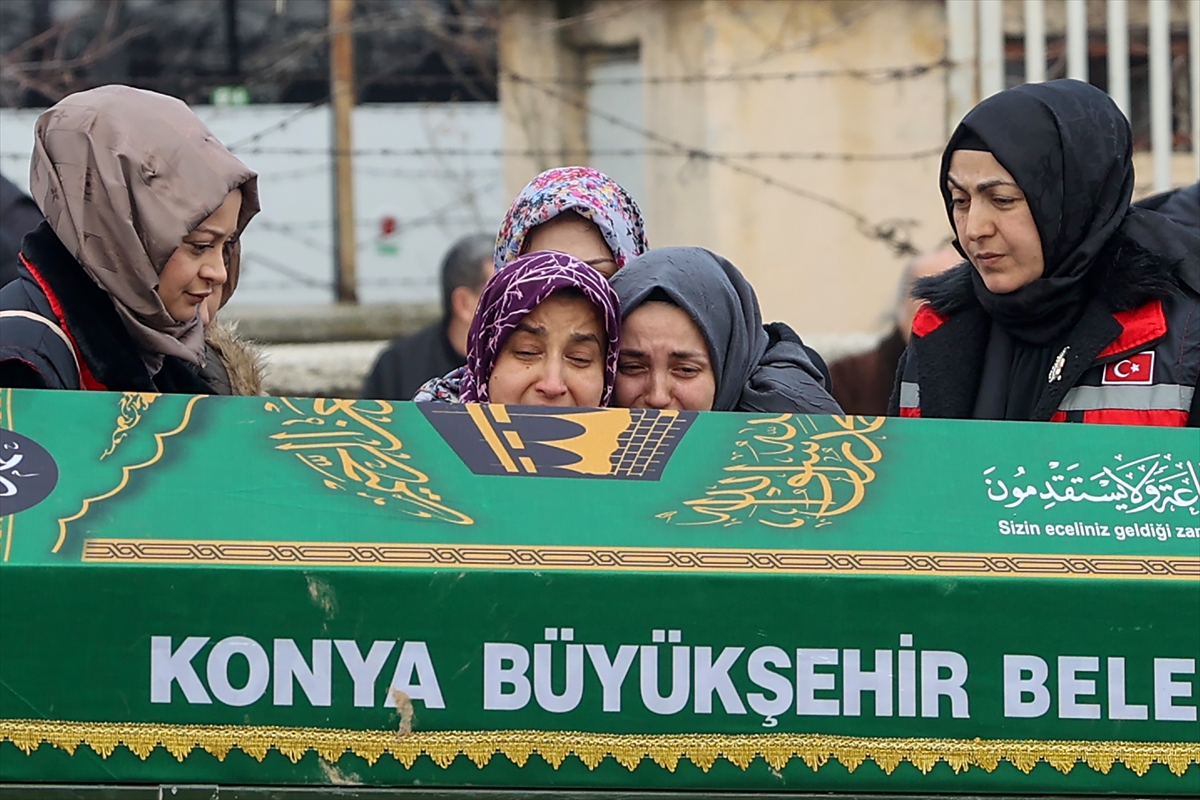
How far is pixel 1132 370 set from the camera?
2.74m

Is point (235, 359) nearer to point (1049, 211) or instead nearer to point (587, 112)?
point (1049, 211)

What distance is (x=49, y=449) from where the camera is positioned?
6.89 feet

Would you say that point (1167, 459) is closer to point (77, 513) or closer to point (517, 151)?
point (77, 513)

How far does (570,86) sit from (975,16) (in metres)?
1.62

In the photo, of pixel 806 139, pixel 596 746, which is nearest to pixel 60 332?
pixel 596 746

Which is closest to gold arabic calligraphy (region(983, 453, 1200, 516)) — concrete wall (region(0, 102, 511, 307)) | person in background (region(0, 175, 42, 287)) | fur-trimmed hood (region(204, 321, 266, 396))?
fur-trimmed hood (region(204, 321, 266, 396))

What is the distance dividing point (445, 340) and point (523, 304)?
3171 millimetres

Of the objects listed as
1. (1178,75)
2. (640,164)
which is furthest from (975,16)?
(640,164)

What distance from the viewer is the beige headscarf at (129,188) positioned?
243 cm

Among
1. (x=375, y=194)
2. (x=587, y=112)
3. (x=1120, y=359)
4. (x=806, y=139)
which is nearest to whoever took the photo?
(x=1120, y=359)

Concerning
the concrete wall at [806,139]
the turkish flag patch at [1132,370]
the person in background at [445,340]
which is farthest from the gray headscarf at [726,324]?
the concrete wall at [806,139]

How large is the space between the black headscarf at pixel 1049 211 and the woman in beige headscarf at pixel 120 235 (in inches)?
47.1

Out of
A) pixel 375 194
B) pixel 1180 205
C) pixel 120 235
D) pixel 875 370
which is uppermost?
pixel 120 235

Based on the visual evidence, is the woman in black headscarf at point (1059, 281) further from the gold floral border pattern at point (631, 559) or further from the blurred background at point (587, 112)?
the blurred background at point (587, 112)
